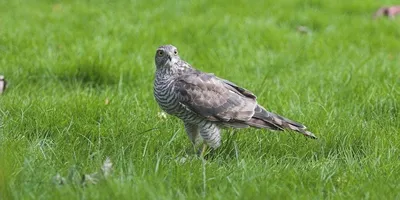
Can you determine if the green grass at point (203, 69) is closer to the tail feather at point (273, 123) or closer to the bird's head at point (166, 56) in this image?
the tail feather at point (273, 123)

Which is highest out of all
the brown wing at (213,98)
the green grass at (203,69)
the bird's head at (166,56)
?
the bird's head at (166,56)

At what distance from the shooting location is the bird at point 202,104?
447 centimetres

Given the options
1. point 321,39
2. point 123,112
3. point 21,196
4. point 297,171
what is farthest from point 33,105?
point 321,39

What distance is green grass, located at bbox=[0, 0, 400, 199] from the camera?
3898 millimetres

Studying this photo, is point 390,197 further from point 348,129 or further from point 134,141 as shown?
point 134,141

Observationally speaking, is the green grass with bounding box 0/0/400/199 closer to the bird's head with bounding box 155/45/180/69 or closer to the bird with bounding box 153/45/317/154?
the bird with bounding box 153/45/317/154

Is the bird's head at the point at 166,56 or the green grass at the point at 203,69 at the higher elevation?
the bird's head at the point at 166,56

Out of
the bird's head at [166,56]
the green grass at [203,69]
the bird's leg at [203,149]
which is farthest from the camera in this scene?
the bird's head at [166,56]

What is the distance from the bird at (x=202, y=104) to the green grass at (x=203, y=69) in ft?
0.49

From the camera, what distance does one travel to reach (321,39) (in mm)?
8008

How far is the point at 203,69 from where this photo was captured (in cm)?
689

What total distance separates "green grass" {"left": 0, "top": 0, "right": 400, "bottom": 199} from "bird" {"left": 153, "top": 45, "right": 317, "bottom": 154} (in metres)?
0.15

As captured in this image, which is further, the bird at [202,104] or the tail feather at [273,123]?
the tail feather at [273,123]

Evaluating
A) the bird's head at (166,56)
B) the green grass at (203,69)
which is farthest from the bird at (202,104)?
the green grass at (203,69)
